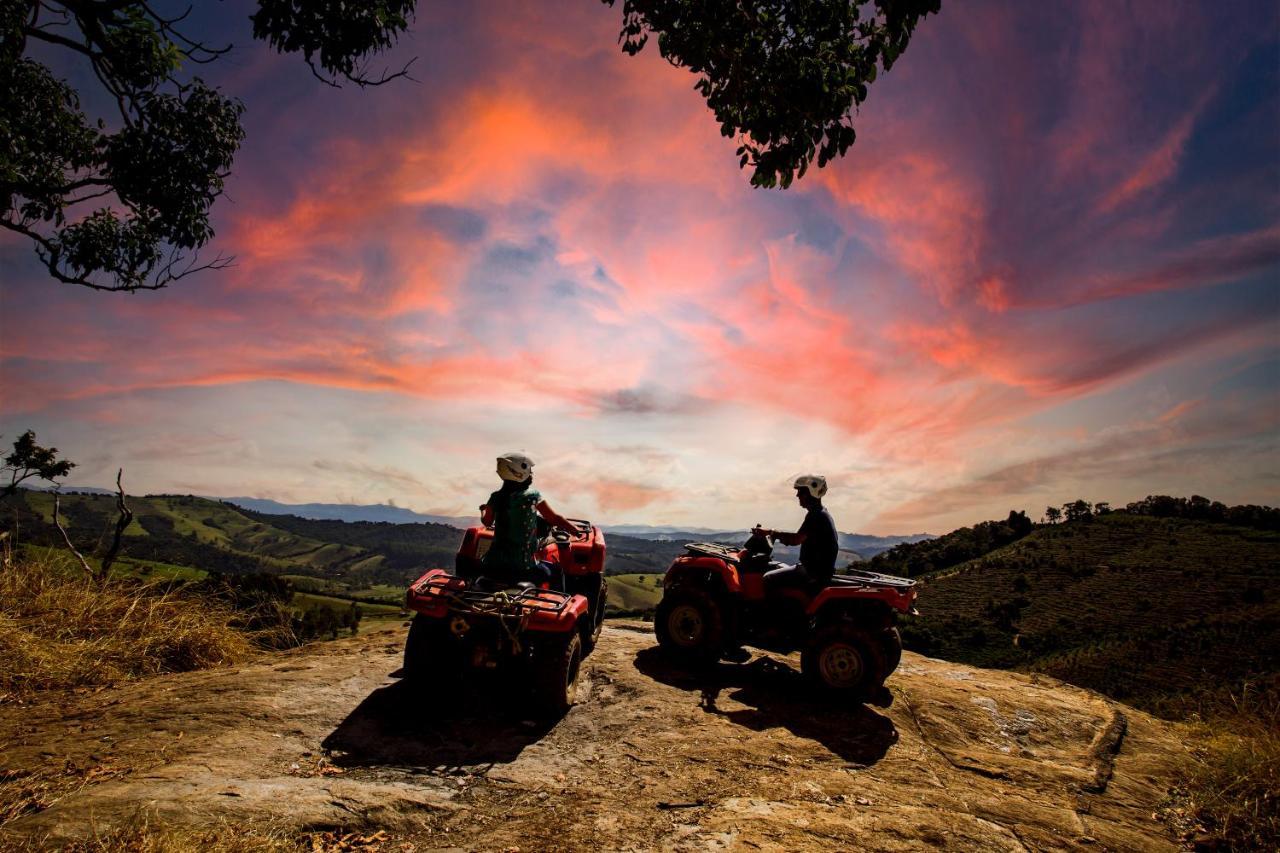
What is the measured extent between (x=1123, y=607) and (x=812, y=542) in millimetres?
106820

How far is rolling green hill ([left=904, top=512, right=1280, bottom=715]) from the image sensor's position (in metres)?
64.5

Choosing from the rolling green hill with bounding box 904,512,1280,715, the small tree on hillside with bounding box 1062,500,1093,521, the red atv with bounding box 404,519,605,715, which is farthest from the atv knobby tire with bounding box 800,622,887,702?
the small tree on hillside with bounding box 1062,500,1093,521

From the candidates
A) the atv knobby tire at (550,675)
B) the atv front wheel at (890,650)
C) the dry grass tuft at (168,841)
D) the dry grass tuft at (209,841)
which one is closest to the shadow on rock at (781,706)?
the atv front wheel at (890,650)

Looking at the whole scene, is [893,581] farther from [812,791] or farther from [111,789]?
[111,789]

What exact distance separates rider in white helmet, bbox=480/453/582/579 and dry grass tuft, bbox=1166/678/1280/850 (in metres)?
6.53

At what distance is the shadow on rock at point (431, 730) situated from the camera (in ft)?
16.7

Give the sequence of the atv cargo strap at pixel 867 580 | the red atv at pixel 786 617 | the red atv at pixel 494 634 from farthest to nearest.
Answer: the atv cargo strap at pixel 867 580 → the red atv at pixel 786 617 → the red atv at pixel 494 634

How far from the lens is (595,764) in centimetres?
515

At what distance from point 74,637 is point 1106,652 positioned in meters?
95.3

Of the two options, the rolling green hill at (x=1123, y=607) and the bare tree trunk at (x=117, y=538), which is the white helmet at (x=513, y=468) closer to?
the bare tree trunk at (x=117, y=538)

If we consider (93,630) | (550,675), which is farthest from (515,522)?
(93,630)

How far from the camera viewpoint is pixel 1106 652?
7075 centimetres

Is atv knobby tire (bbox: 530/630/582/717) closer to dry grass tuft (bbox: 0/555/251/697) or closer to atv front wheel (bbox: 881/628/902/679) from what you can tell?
atv front wheel (bbox: 881/628/902/679)

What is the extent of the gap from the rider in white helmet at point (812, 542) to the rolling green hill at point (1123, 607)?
46981 mm
